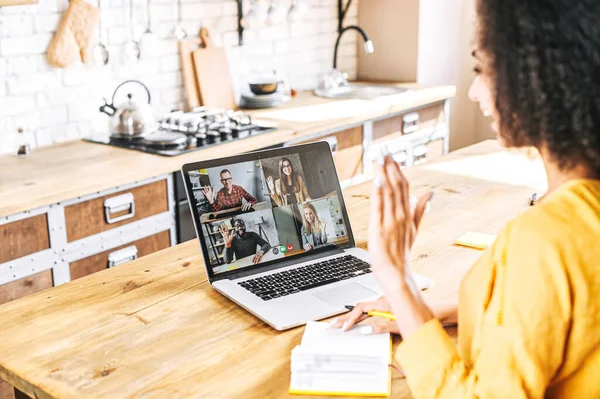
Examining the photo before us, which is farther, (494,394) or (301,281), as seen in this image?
(301,281)

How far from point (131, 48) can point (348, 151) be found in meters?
1.17

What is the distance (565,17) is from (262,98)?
3.01 m

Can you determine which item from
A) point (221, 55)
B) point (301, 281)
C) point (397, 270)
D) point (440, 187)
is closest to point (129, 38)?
point (221, 55)

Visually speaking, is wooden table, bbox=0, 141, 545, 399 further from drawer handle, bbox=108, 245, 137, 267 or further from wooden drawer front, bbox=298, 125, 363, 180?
wooden drawer front, bbox=298, 125, 363, 180

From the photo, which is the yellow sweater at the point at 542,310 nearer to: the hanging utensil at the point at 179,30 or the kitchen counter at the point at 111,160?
the kitchen counter at the point at 111,160

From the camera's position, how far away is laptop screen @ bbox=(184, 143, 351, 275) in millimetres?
1725

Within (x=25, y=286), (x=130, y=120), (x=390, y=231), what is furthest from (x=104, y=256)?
(x=390, y=231)

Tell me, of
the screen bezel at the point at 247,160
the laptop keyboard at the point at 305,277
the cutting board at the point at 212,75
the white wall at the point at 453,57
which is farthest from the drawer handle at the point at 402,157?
the laptop keyboard at the point at 305,277

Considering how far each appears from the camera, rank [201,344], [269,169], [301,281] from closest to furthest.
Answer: [201,344], [301,281], [269,169]

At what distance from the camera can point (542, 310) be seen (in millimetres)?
1013

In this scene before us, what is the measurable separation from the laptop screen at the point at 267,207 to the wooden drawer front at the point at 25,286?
1.05m

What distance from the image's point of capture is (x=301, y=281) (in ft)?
5.54

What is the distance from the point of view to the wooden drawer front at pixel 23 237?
7.88ft

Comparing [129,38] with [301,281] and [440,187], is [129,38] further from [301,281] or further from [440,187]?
[301,281]
